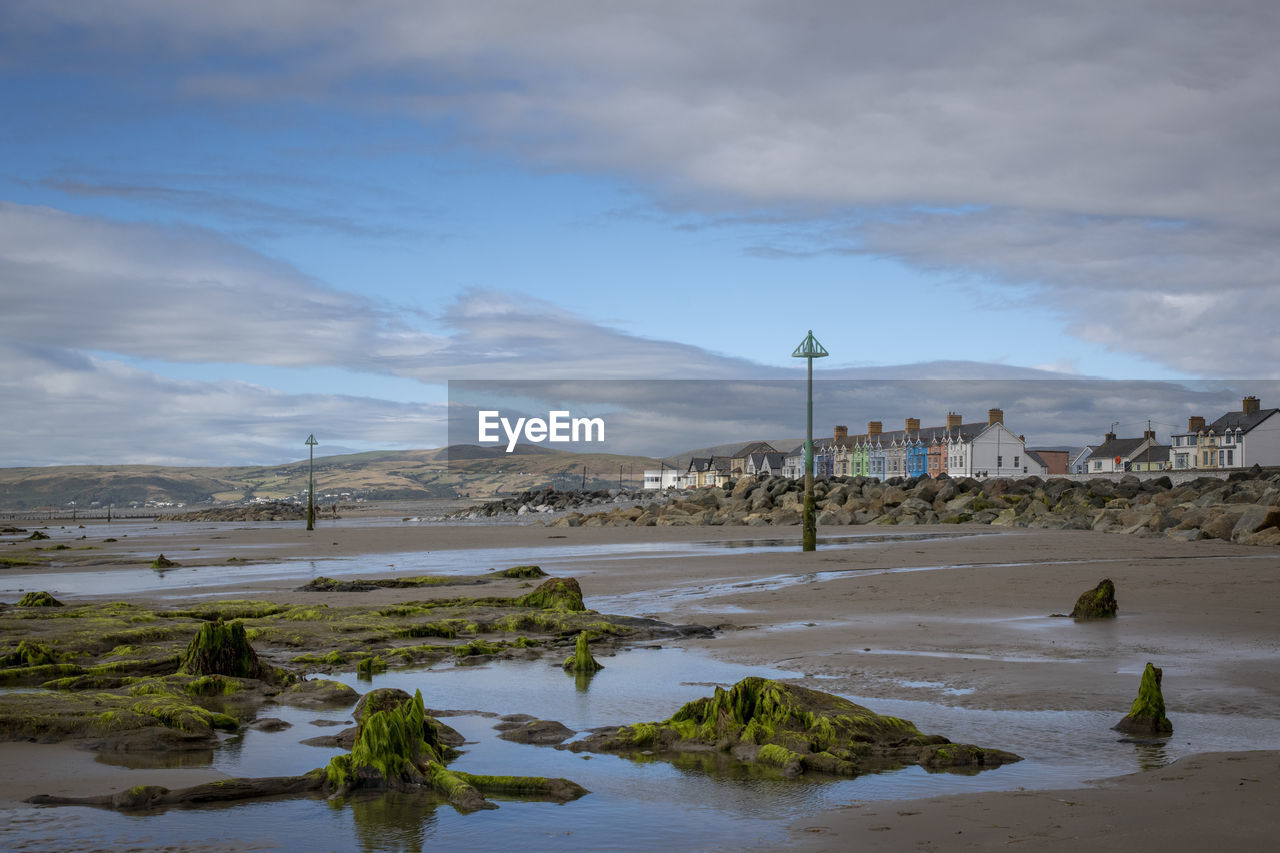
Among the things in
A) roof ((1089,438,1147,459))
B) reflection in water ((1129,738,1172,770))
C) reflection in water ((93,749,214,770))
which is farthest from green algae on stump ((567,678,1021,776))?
roof ((1089,438,1147,459))

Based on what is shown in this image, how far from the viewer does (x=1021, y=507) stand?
131 ft

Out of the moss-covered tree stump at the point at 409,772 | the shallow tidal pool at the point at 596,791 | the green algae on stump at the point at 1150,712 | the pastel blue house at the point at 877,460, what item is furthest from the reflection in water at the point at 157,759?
the pastel blue house at the point at 877,460

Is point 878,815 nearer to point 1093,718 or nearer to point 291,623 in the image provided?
point 1093,718

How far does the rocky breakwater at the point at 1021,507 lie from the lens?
2717 cm

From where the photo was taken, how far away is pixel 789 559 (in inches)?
952

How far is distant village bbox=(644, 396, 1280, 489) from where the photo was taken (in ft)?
275

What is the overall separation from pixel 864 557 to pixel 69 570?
2052cm

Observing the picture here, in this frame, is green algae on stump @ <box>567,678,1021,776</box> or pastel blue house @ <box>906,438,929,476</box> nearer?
green algae on stump @ <box>567,678,1021,776</box>

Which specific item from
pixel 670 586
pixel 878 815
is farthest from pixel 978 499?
pixel 878 815

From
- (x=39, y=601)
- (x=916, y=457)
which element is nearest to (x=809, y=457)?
(x=39, y=601)

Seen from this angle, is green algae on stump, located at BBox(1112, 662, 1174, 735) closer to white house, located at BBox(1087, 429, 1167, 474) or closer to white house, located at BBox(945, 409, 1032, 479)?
white house, located at BBox(945, 409, 1032, 479)

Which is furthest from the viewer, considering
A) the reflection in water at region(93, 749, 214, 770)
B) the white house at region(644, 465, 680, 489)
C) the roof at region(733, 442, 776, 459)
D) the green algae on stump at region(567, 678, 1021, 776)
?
the white house at region(644, 465, 680, 489)

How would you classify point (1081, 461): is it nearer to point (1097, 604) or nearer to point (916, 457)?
point (916, 457)

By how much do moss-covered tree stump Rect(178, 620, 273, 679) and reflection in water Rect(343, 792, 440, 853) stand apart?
4329mm
